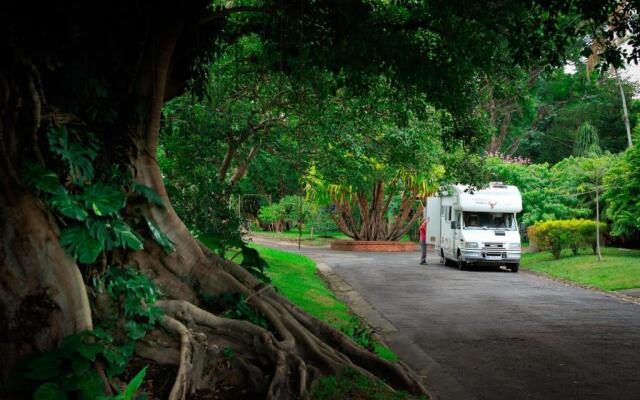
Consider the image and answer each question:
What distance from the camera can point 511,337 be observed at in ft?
37.3

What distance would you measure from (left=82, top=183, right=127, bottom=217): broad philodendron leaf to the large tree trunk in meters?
0.35

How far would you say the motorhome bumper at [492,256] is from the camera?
24394 mm

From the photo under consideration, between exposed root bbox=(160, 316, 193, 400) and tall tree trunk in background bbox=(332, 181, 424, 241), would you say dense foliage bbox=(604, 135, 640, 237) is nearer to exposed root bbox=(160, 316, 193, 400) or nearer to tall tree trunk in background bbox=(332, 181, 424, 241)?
tall tree trunk in background bbox=(332, 181, 424, 241)

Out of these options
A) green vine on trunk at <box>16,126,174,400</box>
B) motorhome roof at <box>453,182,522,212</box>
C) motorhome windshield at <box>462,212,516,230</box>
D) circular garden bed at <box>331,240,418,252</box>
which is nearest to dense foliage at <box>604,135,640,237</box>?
motorhome roof at <box>453,182,522,212</box>

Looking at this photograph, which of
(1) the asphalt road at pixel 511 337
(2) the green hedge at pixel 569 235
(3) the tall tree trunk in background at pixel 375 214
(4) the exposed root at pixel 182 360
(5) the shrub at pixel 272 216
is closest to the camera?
(4) the exposed root at pixel 182 360

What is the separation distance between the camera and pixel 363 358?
803 centimetres

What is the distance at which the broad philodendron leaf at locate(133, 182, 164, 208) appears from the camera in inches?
292

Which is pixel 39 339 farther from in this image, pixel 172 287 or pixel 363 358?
pixel 363 358

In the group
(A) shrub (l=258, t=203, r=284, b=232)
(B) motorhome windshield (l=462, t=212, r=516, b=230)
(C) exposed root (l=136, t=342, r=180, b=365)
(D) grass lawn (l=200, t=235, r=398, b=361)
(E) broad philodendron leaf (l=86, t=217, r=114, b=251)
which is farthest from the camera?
(A) shrub (l=258, t=203, r=284, b=232)

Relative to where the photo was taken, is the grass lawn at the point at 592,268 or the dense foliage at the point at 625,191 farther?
the dense foliage at the point at 625,191

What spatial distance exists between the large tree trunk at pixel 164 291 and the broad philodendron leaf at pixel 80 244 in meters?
0.11

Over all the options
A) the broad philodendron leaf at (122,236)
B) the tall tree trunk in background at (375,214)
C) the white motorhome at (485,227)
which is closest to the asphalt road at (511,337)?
the white motorhome at (485,227)

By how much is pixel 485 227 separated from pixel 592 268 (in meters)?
3.88

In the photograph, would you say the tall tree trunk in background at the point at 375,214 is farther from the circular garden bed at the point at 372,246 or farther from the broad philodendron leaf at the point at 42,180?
the broad philodendron leaf at the point at 42,180
